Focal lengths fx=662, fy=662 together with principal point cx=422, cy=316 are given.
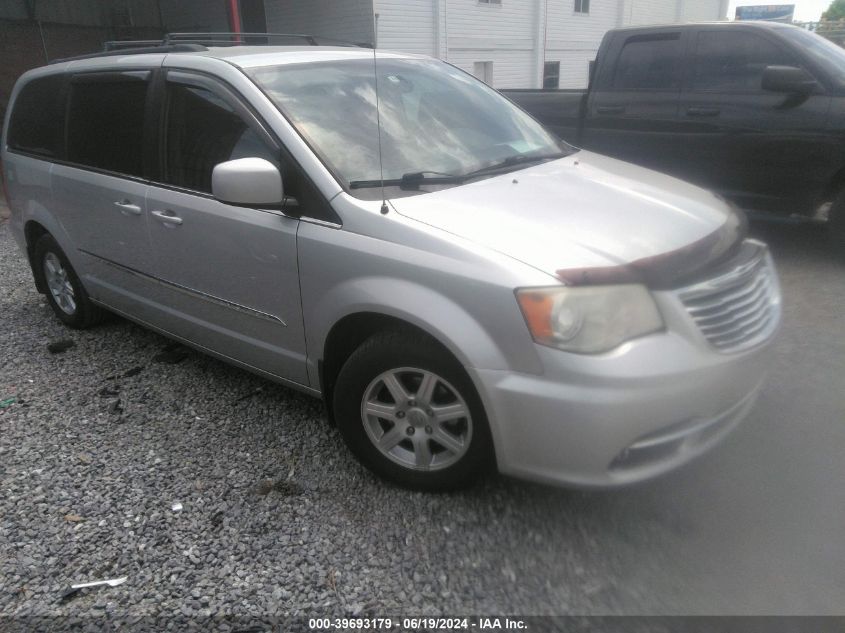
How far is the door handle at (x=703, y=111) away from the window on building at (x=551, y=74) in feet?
49.9

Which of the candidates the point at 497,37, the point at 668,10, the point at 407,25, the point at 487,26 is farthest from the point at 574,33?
the point at 407,25

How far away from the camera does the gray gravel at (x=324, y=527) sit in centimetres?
226

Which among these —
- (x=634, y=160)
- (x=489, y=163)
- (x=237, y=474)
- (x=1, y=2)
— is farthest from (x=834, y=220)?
(x=1, y=2)

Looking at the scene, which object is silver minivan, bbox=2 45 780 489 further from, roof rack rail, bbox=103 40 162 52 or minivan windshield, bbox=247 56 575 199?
roof rack rail, bbox=103 40 162 52

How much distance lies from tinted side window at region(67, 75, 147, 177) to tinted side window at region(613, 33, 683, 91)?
4.19 meters

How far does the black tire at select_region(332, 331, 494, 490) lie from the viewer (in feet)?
7.97

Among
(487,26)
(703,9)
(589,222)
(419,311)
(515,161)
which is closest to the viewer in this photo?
(419,311)

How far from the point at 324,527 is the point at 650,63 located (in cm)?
500

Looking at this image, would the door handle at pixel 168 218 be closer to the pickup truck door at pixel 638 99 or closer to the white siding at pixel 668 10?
the pickup truck door at pixel 638 99

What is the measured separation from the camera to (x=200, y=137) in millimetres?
3236

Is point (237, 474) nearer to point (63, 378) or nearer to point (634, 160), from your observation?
point (63, 378)

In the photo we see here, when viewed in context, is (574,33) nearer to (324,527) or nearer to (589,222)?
(589,222)

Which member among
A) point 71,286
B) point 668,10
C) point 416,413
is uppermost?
point 668,10

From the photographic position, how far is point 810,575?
225 centimetres
